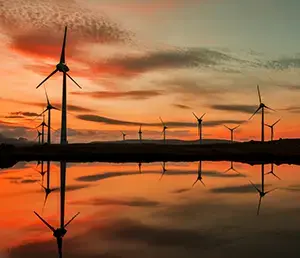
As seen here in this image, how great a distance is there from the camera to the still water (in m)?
17.0

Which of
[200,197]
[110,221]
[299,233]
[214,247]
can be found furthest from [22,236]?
[200,197]

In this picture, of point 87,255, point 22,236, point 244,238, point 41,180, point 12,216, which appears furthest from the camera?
point 41,180

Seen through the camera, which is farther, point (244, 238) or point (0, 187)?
point (0, 187)

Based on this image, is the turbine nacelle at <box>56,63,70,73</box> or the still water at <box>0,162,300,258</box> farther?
the turbine nacelle at <box>56,63,70,73</box>

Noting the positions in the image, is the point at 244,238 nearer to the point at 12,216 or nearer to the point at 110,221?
the point at 110,221

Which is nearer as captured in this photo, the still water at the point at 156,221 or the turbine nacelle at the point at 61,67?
the still water at the point at 156,221

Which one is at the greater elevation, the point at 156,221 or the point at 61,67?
the point at 61,67

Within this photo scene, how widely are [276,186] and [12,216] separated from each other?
82.1ft

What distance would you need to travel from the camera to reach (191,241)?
18391 millimetres

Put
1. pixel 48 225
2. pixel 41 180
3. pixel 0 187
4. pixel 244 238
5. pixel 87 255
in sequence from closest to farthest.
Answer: pixel 87 255
pixel 244 238
pixel 48 225
pixel 0 187
pixel 41 180

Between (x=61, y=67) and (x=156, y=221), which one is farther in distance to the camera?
(x=61, y=67)

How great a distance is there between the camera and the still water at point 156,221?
17.0m

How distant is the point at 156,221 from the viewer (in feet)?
Answer: 76.0

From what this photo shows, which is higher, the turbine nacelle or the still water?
the turbine nacelle
